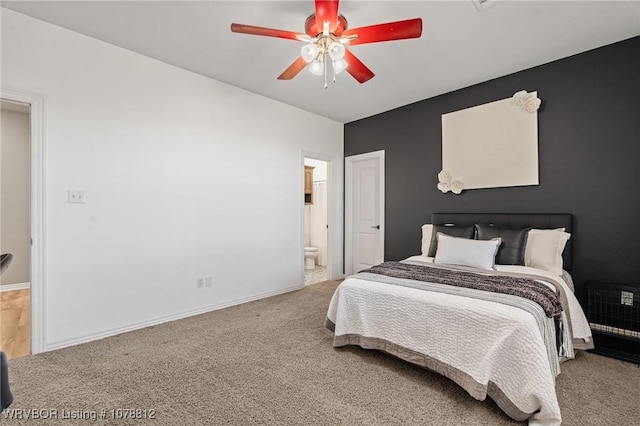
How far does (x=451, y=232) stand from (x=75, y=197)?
3.68 meters

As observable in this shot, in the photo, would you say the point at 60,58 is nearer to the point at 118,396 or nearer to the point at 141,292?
the point at 141,292

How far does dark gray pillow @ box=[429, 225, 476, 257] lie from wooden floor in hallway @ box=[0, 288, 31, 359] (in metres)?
3.88

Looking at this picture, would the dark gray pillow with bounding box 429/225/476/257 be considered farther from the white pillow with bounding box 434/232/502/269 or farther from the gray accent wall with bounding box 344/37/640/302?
the gray accent wall with bounding box 344/37/640/302

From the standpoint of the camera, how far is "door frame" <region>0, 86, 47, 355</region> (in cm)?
241

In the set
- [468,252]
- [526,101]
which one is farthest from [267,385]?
[526,101]

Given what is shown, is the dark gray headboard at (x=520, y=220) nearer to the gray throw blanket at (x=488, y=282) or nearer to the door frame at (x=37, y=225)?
the gray throw blanket at (x=488, y=282)

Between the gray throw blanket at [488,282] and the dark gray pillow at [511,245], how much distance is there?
597 millimetres

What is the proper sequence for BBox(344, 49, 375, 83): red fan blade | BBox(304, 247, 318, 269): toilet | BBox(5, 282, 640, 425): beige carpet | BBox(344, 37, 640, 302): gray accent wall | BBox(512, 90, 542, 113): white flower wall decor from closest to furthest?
BBox(5, 282, 640, 425): beige carpet
BBox(344, 49, 375, 83): red fan blade
BBox(344, 37, 640, 302): gray accent wall
BBox(512, 90, 542, 113): white flower wall decor
BBox(304, 247, 318, 269): toilet

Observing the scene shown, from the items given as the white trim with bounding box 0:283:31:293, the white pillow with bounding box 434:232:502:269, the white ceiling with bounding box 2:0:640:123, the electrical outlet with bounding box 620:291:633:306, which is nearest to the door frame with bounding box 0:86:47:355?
the white ceiling with bounding box 2:0:640:123

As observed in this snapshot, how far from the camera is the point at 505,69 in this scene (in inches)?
127

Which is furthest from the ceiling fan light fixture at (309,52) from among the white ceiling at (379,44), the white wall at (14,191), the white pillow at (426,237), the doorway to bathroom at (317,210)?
the white wall at (14,191)

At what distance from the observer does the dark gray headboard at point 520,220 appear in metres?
2.93

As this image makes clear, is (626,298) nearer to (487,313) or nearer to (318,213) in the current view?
(487,313)

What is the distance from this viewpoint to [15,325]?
2.96 m
